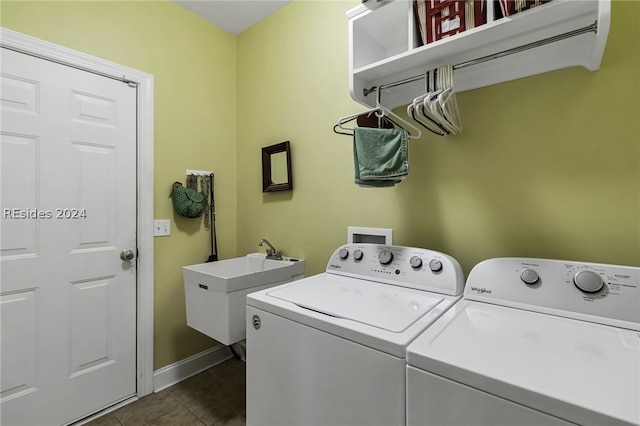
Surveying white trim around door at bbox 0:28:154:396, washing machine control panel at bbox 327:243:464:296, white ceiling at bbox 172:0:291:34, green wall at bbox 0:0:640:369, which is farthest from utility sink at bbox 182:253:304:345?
white ceiling at bbox 172:0:291:34

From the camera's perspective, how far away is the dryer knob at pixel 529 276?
1.02 m

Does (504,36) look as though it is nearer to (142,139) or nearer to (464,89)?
(464,89)

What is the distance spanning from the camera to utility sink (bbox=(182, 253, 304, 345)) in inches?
64.2

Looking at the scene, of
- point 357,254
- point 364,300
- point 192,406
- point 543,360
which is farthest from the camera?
point 192,406

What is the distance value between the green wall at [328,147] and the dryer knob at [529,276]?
229 millimetres

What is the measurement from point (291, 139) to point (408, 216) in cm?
101

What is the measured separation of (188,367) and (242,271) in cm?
80

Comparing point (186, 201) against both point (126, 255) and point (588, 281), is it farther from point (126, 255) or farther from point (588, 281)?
point (588, 281)

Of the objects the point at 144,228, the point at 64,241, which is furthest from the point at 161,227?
the point at 64,241

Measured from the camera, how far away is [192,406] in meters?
1.87

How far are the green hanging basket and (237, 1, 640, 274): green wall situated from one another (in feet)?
1.76

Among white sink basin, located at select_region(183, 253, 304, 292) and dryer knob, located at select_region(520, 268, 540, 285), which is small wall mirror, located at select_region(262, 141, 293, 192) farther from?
dryer knob, located at select_region(520, 268, 540, 285)

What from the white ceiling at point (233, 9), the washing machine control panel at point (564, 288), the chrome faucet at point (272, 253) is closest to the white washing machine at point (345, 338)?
the washing machine control panel at point (564, 288)

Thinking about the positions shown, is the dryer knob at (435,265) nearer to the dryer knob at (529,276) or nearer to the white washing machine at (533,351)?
the white washing machine at (533,351)
